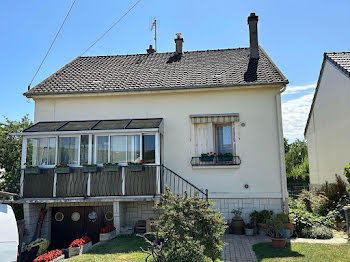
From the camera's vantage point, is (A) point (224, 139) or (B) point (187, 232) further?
(A) point (224, 139)

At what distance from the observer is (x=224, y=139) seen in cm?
1265

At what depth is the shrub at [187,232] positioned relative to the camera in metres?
5.83

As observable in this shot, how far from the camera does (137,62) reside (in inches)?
638

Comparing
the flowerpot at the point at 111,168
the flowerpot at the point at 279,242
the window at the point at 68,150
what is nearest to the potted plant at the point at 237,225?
the flowerpot at the point at 279,242

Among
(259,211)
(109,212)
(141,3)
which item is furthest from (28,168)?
(259,211)

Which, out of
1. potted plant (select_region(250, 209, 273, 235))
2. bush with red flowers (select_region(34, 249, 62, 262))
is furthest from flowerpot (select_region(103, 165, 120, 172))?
potted plant (select_region(250, 209, 273, 235))

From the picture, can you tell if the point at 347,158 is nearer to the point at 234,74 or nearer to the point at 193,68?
the point at 234,74

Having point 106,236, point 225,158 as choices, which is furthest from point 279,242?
point 106,236

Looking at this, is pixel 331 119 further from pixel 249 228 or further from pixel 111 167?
pixel 111 167

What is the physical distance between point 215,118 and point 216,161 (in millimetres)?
1801

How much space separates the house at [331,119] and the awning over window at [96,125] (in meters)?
9.50

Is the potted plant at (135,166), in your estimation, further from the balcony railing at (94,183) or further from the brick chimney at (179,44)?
the brick chimney at (179,44)

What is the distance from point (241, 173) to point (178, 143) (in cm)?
288

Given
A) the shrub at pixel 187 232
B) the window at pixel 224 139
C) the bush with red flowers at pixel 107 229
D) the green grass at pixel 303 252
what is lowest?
the green grass at pixel 303 252
